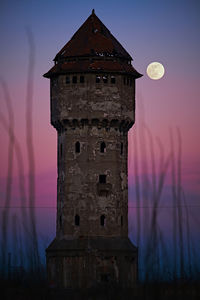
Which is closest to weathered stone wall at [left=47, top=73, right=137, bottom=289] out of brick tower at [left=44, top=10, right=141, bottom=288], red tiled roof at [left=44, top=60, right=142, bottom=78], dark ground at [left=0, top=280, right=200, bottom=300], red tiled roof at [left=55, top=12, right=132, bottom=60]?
brick tower at [left=44, top=10, right=141, bottom=288]

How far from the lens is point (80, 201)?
54625 mm

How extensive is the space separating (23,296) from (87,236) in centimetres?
2619

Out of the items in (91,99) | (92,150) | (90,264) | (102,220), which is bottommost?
(90,264)

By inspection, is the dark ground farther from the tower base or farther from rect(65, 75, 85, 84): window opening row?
rect(65, 75, 85, 84): window opening row

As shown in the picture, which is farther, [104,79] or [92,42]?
[92,42]

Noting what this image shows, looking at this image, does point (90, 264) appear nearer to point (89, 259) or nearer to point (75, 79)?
point (89, 259)

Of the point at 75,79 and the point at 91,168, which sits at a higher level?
the point at 75,79

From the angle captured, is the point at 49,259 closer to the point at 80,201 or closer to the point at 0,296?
the point at 80,201

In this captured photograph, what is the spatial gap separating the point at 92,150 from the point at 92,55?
5043 millimetres

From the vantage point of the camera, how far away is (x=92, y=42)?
182 feet

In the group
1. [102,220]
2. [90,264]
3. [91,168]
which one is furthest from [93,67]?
[90,264]

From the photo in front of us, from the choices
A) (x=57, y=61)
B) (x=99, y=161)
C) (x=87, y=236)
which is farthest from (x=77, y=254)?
(x=57, y=61)

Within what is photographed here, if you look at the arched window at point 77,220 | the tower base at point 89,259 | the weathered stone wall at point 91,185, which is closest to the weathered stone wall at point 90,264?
the tower base at point 89,259

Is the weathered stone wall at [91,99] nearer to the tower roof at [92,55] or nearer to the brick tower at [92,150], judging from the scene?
the brick tower at [92,150]
